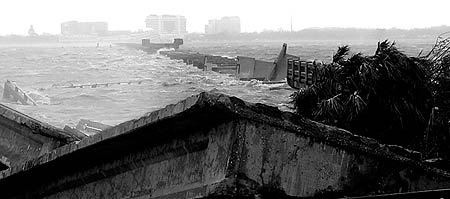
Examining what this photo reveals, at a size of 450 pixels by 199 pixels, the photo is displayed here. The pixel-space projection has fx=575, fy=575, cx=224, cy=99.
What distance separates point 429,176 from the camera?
12.4 ft

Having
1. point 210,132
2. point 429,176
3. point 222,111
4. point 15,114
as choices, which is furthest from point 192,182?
point 15,114

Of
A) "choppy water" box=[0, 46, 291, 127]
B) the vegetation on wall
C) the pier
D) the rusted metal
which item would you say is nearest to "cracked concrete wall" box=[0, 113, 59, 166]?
the vegetation on wall

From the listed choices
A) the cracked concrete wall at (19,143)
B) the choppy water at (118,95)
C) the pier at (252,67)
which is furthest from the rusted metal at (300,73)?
the cracked concrete wall at (19,143)

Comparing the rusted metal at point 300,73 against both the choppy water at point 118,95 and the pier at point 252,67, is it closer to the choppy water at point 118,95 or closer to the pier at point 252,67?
the choppy water at point 118,95

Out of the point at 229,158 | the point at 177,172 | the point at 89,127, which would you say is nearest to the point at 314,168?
the point at 229,158

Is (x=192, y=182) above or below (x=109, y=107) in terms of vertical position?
above

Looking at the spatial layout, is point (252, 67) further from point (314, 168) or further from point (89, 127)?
point (314, 168)

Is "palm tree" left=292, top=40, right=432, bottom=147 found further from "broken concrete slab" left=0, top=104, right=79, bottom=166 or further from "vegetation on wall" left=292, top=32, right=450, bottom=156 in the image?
"broken concrete slab" left=0, top=104, right=79, bottom=166

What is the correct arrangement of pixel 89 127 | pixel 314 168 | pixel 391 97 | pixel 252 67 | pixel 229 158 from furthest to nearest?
pixel 252 67 < pixel 89 127 < pixel 391 97 < pixel 314 168 < pixel 229 158

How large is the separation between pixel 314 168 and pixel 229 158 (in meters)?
0.60

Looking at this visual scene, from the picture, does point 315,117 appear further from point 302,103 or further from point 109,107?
point 109,107

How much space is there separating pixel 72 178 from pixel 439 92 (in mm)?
8547

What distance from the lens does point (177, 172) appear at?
11.5 ft

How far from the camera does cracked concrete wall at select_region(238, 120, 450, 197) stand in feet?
10.4
